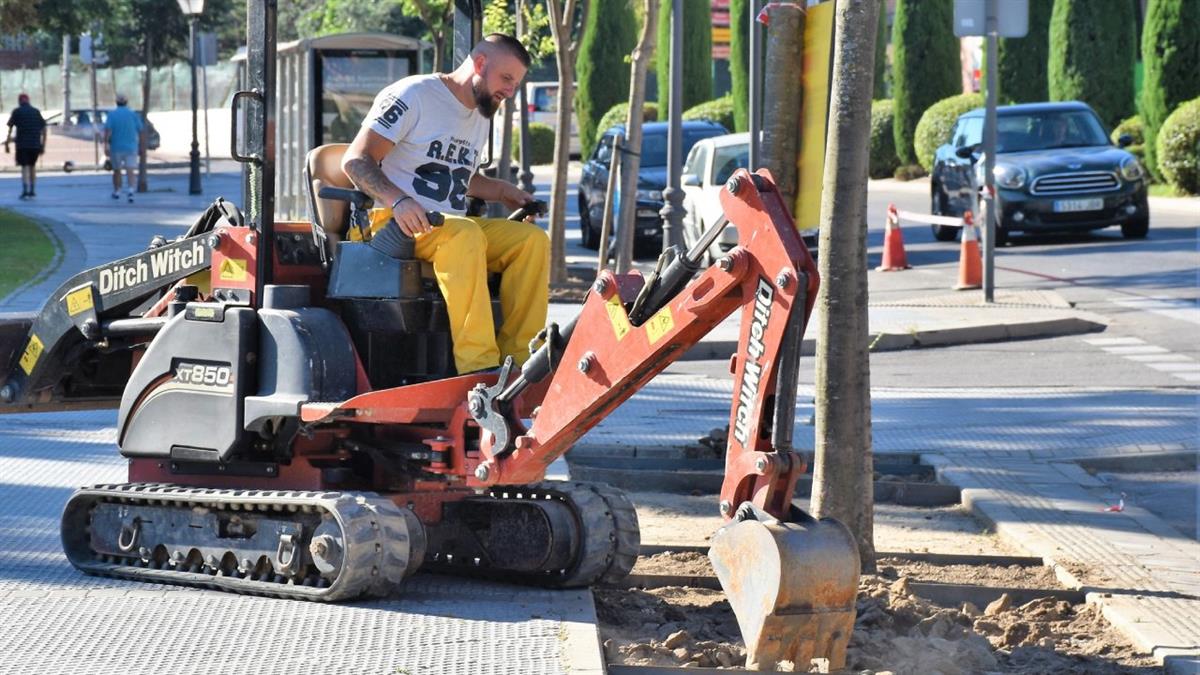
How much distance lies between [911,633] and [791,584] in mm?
1254

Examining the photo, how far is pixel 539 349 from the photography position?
652 cm

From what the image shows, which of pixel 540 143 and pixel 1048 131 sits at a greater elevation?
pixel 540 143

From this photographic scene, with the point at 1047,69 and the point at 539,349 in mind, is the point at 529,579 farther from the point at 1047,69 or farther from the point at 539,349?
the point at 1047,69

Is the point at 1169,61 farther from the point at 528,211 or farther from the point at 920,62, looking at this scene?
the point at 528,211

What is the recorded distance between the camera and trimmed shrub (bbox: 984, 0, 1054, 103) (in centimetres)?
3978

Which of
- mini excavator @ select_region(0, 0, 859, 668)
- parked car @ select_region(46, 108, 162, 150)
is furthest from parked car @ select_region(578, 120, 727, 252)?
parked car @ select_region(46, 108, 162, 150)

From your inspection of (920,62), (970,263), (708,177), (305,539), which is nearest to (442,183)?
(305,539)

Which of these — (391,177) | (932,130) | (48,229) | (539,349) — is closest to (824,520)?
(539,349)

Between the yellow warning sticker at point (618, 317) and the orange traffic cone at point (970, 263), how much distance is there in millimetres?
13767

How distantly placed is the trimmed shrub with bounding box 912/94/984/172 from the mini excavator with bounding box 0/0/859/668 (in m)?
33.3

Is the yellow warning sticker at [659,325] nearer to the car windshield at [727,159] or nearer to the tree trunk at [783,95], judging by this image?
the tree trunk at [783,95]

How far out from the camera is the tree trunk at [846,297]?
7.41 meters

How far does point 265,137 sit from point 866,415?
106 inches

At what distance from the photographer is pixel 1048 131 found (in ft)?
80.1
